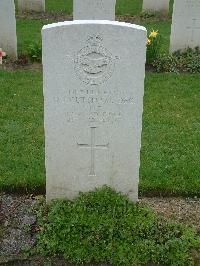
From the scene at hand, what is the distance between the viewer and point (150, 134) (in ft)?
21.0

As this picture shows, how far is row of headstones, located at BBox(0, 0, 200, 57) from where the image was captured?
9.04 meters

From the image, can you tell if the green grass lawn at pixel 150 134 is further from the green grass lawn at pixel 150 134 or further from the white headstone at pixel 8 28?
the white headstone at pixel 8 28

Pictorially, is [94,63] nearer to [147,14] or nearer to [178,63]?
[178,63]

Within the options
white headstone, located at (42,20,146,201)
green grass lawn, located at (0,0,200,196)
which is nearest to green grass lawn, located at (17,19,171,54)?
green grass lawn, located at (0,0,200,196)

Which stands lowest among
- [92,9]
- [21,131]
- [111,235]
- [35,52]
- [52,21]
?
[111,235]

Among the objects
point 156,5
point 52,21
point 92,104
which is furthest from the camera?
point 156,5

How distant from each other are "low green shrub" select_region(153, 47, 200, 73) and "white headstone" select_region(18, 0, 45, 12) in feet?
A: 17.6

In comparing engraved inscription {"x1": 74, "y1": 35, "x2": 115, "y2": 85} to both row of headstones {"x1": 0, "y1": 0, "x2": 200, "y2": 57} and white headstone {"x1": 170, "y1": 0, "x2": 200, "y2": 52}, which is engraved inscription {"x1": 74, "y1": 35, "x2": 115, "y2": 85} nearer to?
row of headstones {"x1": 0, "y1": 0, "x2": 200, "y2": 57}

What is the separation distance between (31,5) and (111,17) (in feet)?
15.5

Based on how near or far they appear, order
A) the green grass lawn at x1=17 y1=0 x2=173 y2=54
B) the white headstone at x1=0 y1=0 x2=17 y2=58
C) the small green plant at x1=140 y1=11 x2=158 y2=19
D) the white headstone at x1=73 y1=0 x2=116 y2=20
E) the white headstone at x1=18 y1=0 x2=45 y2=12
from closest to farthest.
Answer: the white headstone at x1=0 y1=0 x2=17 y2=58 < the white headstone at x1=73 y1=0 x2=116 y2=20 < the green grass lawn at x1=17 y1=0 x2=173 y2=54 < the small green plant at x1=140 y1=11 x2=158 y2=19 < the white headstone at x1=18 y1=0 x2=45 y2=12

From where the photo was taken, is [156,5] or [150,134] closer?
[150,134]

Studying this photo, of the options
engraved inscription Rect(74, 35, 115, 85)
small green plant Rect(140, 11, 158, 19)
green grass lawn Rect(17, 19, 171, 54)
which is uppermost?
engraved inscription Rect(74, 35, 115, 85)

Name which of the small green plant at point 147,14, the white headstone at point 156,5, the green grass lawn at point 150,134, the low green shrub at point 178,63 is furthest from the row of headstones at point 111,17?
the white headstone at point 156,5

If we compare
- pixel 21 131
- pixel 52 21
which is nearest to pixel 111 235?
pixel 21 131
